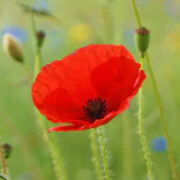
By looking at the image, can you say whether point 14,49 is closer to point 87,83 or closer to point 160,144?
point 87,83

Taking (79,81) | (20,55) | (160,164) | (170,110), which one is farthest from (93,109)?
(170,110)

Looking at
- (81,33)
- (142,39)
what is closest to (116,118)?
(81,33)

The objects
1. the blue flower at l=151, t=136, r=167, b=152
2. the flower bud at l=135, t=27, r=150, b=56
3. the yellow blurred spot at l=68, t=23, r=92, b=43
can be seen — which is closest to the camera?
the flower bud at l=135, t=27, r=150, b=56

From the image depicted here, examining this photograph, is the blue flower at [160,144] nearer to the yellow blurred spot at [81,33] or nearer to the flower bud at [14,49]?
the flower bud at [14,49]

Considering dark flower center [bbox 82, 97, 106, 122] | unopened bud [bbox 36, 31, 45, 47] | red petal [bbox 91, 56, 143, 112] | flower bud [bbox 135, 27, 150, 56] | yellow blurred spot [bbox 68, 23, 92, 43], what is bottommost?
dark flower center [bbox 82, 97, 106, 122]

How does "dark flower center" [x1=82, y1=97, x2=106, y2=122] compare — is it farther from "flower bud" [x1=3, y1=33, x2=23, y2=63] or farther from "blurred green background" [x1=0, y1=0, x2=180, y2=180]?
"blurred green background" [x1=0, y1=0, x2=180, y2=180]

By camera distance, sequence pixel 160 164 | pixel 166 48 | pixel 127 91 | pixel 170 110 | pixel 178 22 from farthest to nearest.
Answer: pixel 178 22, pixel 166 48, pixel 170 110, pixel 160 164, pixel 127 91

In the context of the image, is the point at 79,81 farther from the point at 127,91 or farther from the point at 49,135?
the point at 49,135

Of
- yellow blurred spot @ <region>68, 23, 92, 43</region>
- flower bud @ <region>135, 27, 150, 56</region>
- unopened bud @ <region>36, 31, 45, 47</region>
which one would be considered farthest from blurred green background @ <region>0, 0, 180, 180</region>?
flower bud @ <region>135, 27, 150, 56</region>
